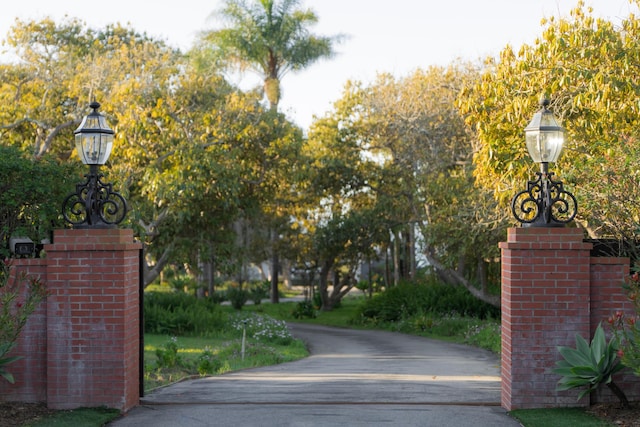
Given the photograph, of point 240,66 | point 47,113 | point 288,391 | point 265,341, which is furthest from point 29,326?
point 240,66

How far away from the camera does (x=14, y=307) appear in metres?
8.61

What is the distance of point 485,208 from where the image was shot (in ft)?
64.8

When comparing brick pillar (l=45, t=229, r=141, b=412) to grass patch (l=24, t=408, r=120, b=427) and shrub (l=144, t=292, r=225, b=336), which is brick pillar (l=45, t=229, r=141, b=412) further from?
shrub (l=144, t=292, r=225, b=336)

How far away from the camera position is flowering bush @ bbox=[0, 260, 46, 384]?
802cm

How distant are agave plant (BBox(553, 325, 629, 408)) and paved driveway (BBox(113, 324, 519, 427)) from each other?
0.75 m

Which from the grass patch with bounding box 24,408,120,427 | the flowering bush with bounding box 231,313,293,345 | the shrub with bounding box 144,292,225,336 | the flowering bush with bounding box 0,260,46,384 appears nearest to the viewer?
the grass patch with bounding box 24,408,120,427

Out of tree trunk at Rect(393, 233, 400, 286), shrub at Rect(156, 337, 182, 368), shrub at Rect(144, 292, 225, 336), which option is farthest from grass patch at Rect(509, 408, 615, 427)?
tree trunk at Rect(393, 233, 400, 286)

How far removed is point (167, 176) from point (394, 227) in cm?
1007

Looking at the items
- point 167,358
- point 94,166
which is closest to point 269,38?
point 167,358

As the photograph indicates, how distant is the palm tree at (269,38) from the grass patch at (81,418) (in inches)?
989

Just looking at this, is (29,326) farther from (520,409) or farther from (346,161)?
(346,161)

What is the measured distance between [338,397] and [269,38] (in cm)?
2533

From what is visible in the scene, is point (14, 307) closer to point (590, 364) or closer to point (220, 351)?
point (590, 364)

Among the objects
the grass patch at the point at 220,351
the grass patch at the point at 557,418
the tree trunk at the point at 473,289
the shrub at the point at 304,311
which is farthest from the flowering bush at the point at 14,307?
the shrub at the point at 304,311
